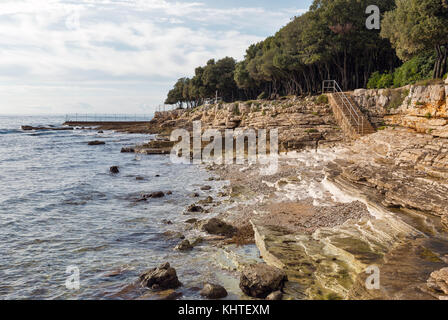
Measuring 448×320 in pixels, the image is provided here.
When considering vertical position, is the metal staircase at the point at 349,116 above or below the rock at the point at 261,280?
above

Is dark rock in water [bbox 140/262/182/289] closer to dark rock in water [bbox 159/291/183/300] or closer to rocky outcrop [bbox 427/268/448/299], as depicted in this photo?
dark rock in water [bbox 159/291/183/300]

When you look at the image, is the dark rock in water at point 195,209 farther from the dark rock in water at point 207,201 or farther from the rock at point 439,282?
the rock at point 439,282

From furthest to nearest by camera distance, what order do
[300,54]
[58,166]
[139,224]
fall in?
[300,54], [58,166], [139,224]

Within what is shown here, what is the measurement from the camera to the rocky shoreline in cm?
774

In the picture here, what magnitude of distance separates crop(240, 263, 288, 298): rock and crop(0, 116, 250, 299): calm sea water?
0.50 meters

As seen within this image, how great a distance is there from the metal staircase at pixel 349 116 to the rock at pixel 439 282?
2001 cm

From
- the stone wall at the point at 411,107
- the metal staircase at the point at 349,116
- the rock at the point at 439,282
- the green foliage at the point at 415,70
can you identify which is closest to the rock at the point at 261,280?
the rock at the point at 439,282

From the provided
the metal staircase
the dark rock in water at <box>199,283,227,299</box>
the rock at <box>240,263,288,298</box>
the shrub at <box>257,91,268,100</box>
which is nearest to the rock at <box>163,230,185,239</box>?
the dark rock in water at <box>199,283,227,299</box>

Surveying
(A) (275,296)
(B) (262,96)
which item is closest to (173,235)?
(A) (275,296)

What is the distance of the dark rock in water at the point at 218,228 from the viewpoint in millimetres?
12695

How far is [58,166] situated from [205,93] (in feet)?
192

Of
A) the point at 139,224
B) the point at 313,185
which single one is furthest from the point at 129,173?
the point at 313,185

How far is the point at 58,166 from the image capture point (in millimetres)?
31828
